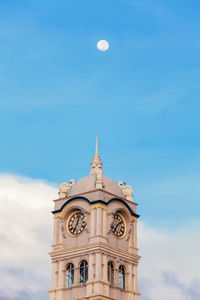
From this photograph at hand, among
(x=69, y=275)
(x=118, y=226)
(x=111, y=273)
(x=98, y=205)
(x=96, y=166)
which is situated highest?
(x=96, y=166)

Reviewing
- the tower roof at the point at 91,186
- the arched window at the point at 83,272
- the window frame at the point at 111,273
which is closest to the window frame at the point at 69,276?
the arched window at the point at 83,272

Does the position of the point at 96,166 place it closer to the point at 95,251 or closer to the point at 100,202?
the point at 100,202

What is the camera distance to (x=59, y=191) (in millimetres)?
84250

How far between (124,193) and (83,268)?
9.96 metres

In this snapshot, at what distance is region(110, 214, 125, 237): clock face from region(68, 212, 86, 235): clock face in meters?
3.06

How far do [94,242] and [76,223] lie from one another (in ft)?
12.9

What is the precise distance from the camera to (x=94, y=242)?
78375 mm

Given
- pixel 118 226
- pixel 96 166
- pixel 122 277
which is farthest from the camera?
pixel 96 166

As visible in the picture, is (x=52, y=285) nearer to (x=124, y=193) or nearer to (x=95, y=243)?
(x=95, y=243)

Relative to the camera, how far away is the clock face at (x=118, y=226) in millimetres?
81062

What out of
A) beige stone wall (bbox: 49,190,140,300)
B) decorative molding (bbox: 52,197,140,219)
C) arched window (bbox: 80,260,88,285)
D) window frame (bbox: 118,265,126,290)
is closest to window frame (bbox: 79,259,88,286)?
arched window (bbox: 80,260,88,285)

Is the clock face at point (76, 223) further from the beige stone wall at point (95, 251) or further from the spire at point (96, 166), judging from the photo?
the spire at point (96, 166)

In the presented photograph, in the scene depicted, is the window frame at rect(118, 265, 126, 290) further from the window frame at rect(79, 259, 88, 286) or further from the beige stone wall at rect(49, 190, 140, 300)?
the window frame at rect(79, 259, 88, 286)

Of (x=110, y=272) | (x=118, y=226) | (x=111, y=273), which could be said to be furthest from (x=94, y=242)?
(x=118, y=226)
